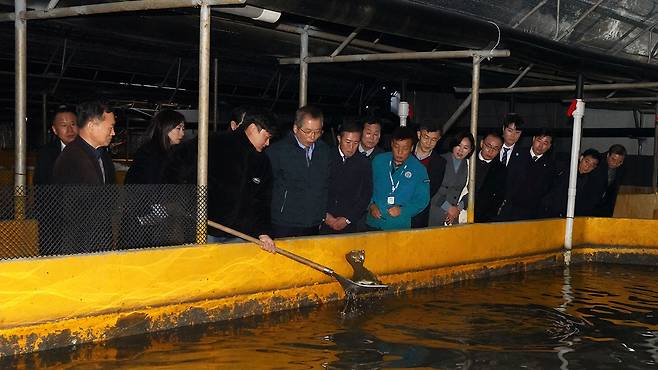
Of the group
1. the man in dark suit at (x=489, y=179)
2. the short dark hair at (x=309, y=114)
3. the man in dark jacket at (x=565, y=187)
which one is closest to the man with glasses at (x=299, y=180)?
the short dark hair at (x=309, y=114)

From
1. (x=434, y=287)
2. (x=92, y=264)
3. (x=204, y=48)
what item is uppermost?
(x=204, y=48)

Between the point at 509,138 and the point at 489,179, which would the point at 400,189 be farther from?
the point at 509,138

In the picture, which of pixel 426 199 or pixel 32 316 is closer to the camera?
pixel 32 316

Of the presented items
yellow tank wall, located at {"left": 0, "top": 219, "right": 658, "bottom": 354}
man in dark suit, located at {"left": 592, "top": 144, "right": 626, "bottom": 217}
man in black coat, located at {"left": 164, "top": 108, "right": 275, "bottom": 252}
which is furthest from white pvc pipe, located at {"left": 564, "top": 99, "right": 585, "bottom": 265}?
man in black coat, located at {"left": 164, "top": 108, "right": 275, "bottom": 252}

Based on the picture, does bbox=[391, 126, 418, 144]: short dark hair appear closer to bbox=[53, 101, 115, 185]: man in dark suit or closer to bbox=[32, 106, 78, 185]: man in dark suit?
bbox=[32, 106, 78, 185]: man in dark suit

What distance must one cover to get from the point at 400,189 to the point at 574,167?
3059mm

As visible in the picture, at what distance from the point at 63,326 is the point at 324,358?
169 centimetres

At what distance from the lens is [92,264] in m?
5.04

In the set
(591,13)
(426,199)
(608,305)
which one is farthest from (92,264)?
(591,13)

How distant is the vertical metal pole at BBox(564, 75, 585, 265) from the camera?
9.39m

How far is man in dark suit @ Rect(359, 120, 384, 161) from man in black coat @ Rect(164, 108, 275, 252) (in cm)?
178

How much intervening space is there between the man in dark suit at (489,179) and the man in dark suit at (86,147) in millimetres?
4576

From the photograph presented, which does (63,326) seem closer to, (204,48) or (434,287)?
(204,48)

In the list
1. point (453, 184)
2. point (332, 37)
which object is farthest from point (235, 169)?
point (453, 184)
